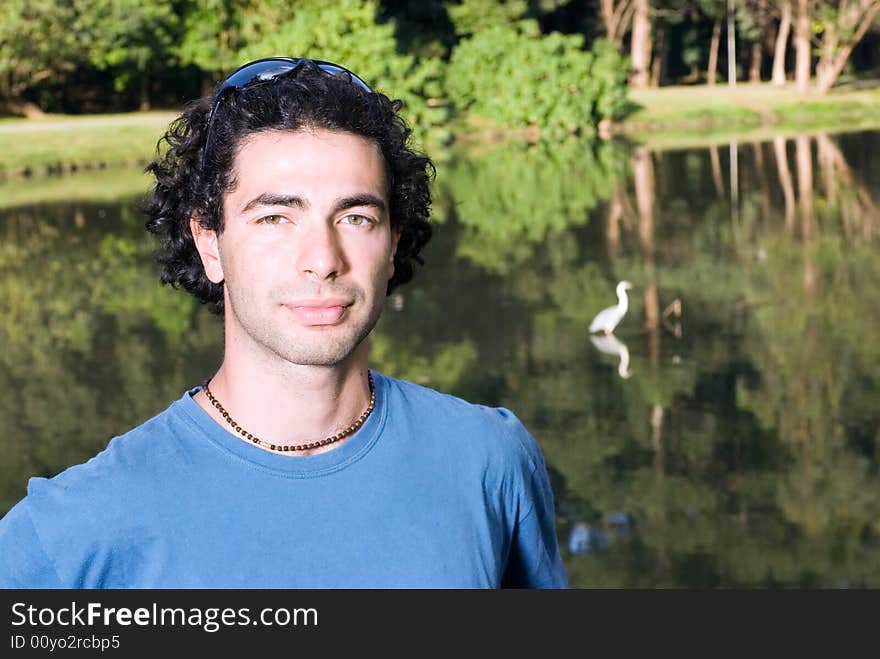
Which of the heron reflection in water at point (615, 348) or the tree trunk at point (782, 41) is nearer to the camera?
the heron reflection in water at point (615, 348)

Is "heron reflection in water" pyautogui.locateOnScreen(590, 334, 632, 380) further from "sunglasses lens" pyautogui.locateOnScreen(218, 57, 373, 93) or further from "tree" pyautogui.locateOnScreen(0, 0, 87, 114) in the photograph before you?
"tree" pyautogui.locateOnScreen(0, 0, 87, 114)

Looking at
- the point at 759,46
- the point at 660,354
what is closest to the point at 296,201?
the point at 660,354

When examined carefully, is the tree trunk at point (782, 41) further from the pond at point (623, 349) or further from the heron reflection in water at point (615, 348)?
the heron reflection in water at point (615, 348)

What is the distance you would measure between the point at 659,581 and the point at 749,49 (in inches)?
2231

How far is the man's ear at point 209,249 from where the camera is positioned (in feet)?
7.66

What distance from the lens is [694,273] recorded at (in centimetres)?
2414

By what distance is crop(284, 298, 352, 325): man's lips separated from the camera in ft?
6.98

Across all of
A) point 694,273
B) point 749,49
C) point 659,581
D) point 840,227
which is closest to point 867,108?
point 749,49

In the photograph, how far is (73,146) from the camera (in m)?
39.3

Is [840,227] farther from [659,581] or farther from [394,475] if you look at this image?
[394,475]

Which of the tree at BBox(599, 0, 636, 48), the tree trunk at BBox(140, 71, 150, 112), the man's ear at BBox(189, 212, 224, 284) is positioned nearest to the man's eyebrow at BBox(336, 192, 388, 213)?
the man's ear at BBox(189, 212, 224, 284)

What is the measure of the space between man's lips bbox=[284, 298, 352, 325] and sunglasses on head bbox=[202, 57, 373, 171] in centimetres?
31

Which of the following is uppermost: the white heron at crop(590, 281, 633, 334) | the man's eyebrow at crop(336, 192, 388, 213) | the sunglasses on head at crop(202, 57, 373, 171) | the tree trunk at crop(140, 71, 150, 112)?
the sunglasses on head at crop(202, 57, 373, 171)

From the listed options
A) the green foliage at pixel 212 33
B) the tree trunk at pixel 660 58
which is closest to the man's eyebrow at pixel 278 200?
the green foliage at pixel 212 33
